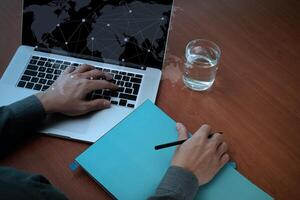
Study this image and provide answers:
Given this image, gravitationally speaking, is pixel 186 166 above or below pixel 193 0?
below

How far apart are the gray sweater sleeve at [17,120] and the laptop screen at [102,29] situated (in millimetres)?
210

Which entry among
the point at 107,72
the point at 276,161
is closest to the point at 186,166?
the point at 276,161

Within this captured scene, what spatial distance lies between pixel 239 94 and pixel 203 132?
0.18 m

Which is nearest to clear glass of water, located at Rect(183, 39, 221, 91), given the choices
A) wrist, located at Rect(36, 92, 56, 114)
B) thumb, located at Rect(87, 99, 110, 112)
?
thumb, located at Rect(87, 99, 110, 112)

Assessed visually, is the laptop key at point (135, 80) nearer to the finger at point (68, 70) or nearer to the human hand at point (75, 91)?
the human hand at point (75, 91)

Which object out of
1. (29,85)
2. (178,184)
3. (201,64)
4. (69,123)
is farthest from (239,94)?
(29,85)

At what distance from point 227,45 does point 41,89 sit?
0.53 meters

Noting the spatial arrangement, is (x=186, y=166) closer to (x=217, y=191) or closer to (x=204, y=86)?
(x=217, y=191)

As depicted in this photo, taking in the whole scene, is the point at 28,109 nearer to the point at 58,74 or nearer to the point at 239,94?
the point at 58,74

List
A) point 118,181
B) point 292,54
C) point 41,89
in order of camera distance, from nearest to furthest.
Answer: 1. point 118,181
2. point 41,89
3. point 292,54

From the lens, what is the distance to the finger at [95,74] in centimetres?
97

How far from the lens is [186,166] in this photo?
0.83 meters

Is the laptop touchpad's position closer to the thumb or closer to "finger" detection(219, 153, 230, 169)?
the thumb

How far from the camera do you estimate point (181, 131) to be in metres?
0.89
